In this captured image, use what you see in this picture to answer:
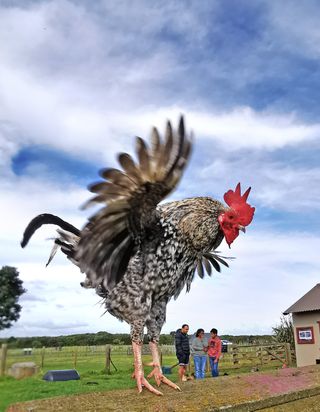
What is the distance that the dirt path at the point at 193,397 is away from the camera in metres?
2.63

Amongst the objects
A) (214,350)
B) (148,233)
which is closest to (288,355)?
(214,350)

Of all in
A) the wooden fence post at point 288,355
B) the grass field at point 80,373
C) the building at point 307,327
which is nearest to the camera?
the grass field at point 80,373

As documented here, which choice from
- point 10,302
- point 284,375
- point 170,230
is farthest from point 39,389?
point 170,230

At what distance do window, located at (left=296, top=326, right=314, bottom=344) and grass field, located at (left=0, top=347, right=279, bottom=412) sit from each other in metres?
1.89

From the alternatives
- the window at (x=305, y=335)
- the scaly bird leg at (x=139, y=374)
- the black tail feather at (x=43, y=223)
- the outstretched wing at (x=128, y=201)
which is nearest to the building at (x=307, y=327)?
the window at (x=305, y=335)

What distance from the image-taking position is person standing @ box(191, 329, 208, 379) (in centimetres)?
1217

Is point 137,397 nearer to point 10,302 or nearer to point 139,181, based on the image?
point 139,181

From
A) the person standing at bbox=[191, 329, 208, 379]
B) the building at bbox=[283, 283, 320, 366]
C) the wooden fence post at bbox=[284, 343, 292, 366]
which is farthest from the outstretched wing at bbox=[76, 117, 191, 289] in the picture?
the wooden fence post at bbox=[284, 343, 292, 366]

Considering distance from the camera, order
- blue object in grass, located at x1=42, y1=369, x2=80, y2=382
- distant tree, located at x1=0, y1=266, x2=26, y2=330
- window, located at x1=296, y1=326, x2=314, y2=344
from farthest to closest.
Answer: window, located at x1=296, y1=326, x2=314, y2=344 → blue object in grass, located at x1=42, y1=369, x2=80, y2=382 → distant tree, located at x1=0, y1=266, x2=26, y2=330

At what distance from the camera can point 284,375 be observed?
4273 millimetres

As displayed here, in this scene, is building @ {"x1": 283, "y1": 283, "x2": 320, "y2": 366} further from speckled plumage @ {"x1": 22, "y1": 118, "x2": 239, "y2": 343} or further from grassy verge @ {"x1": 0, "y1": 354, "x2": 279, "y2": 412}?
speckled plumage @ {"x1": 22, "y1": 118, "x2": 239, "y2": 343}

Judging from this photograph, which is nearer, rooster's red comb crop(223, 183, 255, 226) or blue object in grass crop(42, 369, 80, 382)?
rooster's red comb crop(223, 183, 255, 226)

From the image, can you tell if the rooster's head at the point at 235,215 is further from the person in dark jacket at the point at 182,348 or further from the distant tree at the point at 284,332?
the distant tree at the point at 284,332

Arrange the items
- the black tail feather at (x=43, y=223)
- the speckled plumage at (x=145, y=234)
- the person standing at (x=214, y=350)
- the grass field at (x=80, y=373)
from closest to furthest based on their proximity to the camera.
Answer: the speckled plumage at (x=145, y=234), the black tail feather at (x=43, y=223), the grass field at (x=80, y=373), the person standing at (x=214, y=350)
